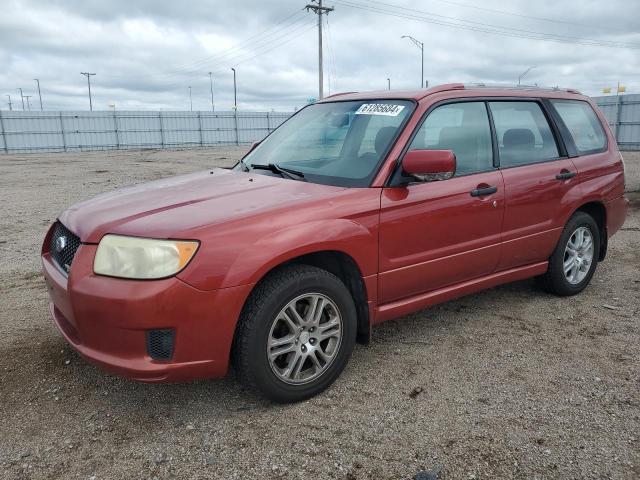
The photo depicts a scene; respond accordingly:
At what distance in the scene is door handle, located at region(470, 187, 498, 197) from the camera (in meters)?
3.61

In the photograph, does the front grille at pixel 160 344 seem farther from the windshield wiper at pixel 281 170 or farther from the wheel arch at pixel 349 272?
the windshield wiper at pixel 281 170

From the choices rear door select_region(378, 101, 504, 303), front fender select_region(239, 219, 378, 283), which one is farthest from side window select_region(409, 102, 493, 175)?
front fender select_region(239, 219, 378, 283)

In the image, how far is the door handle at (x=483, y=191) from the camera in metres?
3.61

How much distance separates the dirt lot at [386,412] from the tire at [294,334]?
6.2 inches

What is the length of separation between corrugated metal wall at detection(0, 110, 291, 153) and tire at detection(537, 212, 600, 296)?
1103 inches

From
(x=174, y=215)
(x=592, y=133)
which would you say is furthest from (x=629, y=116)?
(x=174, y=215)

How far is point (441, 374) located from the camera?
10.8 feet

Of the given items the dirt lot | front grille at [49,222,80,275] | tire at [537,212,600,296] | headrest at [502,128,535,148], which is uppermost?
headrest at [502,128,535,148]

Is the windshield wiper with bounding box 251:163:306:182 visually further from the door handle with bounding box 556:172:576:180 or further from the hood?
the door handle with bounding box 556:172:576:180

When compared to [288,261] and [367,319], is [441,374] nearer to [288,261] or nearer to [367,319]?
[367,319]

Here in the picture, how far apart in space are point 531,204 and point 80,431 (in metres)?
3.34

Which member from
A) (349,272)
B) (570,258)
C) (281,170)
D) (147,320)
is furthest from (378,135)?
(570,258)

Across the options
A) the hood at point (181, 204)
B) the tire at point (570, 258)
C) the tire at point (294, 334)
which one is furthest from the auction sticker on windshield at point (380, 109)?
the tire at point (570, 258)

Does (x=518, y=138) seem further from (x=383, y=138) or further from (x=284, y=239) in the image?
(x=284, y=239)
